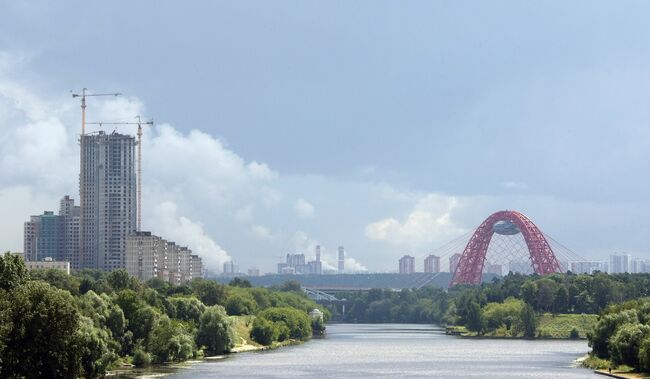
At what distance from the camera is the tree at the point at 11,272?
59.1 metres

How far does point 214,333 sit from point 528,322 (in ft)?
151

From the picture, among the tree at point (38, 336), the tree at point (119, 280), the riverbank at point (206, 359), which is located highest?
the tree at point (119, 280)

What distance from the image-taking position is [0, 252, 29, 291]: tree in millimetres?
59062

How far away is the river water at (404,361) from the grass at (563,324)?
13.5 metres

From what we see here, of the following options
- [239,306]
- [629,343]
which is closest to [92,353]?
[629,343]

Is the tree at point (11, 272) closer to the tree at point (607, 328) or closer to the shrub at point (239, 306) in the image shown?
the tree at point (607, 328)

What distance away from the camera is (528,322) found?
125 m

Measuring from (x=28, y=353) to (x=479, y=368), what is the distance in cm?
2861

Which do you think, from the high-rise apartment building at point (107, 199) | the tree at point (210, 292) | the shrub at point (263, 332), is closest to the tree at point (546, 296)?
the tree at point (210, 292)

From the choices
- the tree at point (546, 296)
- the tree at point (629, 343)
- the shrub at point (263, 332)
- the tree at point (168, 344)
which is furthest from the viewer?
the tree at point (546, 296)

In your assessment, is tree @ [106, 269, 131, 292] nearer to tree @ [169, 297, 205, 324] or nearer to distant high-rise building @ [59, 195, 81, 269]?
tree @ [169, 297, 205, 324]

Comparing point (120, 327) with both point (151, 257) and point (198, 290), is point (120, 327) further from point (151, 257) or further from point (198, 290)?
point (151, 257)

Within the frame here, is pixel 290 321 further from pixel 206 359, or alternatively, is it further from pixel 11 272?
pixel 11 272

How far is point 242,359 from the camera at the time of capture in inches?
3221
